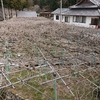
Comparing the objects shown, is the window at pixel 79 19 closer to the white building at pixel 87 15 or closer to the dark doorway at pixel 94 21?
the white building at pixel 87 15

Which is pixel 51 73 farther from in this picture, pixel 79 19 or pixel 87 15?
pixel 79 19

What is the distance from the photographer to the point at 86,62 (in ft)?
18.0

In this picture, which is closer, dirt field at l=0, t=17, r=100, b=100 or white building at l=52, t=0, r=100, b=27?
dirt field at l=0, t=17, r=100, b=100

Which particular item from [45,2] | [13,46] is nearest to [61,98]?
[13,46]

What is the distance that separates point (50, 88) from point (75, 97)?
72 centimetres

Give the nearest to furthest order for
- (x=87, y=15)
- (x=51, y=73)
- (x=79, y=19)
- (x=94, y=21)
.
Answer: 1. (x=51, y=73)
2. (x=87, y=15)
3. (x=94, y=21)
4. (x=79, y=19)

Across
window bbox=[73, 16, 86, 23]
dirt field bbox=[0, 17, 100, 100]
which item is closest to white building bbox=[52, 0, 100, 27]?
window bbox=[73, 16, 86, 23]

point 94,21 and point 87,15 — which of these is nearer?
point 87,15

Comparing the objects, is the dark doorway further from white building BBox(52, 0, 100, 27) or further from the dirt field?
the dirt field

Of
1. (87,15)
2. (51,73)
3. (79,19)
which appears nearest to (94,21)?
(87,15)

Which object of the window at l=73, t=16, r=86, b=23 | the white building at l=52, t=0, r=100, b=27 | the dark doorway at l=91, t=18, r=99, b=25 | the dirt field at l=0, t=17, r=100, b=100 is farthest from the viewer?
the window at l=73, t=16, r=86, b=23

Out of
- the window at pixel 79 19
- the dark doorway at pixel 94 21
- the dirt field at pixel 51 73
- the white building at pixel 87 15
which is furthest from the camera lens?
the window at pixel 79 19

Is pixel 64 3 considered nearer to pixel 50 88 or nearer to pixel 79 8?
pixel 79 8

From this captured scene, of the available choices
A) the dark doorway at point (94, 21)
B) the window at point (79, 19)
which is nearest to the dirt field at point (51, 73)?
the dark doorway at point (94, 21)
